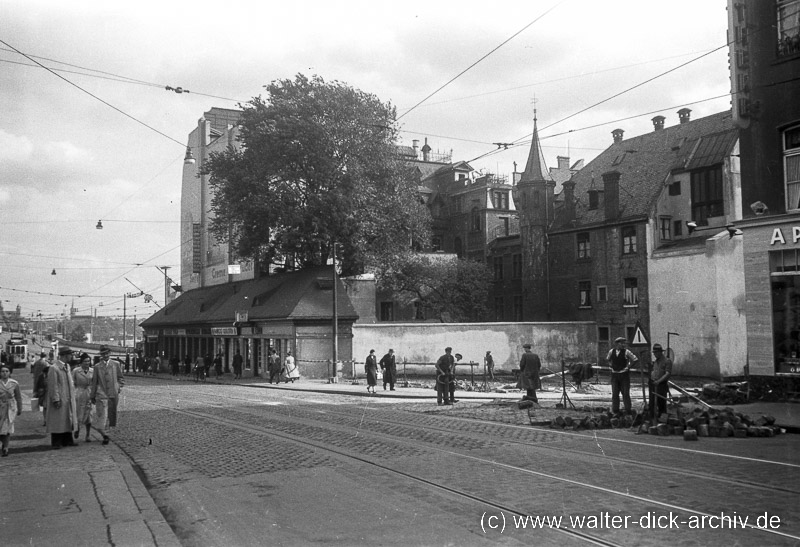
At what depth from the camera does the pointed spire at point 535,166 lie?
5062 cm

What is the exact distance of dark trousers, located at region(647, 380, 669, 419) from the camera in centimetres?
1469

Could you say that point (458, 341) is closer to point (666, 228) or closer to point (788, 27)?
point (666, 228)

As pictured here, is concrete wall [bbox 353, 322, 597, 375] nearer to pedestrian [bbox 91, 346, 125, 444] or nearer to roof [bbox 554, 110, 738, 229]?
roof [bbox 554, 110, 738, 229]

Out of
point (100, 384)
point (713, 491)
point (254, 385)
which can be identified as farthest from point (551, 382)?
point (713, 491)

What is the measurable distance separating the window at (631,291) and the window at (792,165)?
2382 cm

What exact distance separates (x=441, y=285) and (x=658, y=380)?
112ft

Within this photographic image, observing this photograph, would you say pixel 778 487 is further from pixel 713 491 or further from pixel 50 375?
pixel 50 375

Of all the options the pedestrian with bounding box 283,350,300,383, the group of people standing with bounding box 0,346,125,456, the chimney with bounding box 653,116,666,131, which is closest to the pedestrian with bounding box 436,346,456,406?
the group of people standing with bounding box 0,346,125,456

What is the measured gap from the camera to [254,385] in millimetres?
36188

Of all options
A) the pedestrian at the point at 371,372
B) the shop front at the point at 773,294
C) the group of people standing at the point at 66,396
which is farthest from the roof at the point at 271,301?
the group of people standing at the point at 66,396

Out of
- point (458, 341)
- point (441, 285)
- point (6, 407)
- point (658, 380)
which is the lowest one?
point (458, 341)

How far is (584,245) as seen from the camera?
47094 millimetres

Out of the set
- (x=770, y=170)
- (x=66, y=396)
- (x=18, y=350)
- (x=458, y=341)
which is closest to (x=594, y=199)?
(x=458, y=341)

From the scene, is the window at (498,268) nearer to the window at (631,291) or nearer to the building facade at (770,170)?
the window at (631,291)
